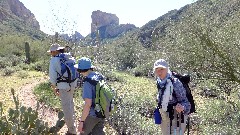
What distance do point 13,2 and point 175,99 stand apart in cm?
12221

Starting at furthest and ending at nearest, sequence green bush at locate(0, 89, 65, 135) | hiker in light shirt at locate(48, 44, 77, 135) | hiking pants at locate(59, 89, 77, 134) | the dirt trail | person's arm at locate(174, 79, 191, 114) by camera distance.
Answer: the dirt trail < hiking pants at locate(59, 89, 77, 134) < hiker in light shirt at locate(48, 44, 77, 135) < green bush at locate(0, 89, 65, 135) < person's arm at locate(174, 79, 191, 114)

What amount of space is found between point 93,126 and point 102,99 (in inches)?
18.5

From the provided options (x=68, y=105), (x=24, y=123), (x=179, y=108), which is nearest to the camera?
(x=179, y=108)

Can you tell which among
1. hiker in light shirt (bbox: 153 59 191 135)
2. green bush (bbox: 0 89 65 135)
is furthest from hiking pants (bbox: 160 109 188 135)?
green bush (bbox: 0 89 65 135)

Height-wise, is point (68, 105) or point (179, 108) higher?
point (179, 108)

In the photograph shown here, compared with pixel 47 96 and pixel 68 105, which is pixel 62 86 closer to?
pixel 68 105

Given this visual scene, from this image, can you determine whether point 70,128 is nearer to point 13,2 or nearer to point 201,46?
point 201,46

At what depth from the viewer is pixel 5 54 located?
36250 millimetres

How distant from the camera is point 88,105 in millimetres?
4582

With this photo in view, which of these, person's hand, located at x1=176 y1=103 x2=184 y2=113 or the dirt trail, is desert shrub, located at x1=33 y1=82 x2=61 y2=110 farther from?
person's hand, located at x1=176 y1=103 x2=184 y2=113

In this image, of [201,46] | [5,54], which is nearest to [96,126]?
[201,46]

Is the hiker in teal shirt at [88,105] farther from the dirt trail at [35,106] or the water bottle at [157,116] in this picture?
the dirt trail at [35,106]

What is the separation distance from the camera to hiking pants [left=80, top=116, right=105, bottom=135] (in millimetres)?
4801

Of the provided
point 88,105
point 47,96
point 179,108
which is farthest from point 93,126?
point 47,96
